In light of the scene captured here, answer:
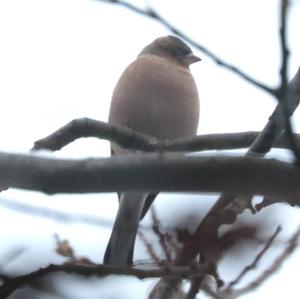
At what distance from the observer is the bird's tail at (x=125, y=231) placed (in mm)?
3328

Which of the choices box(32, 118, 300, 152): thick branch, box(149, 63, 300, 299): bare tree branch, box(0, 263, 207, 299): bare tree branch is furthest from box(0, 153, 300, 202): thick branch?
box(32, 118, 300, 152): thick branch

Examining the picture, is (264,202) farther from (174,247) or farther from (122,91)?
(122,91)

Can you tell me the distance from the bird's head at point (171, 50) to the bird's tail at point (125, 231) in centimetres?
152

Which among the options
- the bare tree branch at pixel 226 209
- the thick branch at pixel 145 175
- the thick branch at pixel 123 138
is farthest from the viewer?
the thick branch at pixel 123 138

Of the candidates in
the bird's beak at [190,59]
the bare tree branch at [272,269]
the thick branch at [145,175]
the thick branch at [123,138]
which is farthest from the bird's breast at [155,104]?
the thick branch at [145,175]

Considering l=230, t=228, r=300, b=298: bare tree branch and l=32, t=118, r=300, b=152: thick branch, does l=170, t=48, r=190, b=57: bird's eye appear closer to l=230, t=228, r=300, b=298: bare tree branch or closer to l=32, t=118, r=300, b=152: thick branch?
l=32, t=118, r=300, b=152: thick branch

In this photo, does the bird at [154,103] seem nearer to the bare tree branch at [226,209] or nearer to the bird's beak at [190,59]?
the bird's beak at [190,59]

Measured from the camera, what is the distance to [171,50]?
5289 mm

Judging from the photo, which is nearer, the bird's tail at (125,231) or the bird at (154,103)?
the bird's tail at (125,231)

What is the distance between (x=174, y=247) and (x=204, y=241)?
32cm

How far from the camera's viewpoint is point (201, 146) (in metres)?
3.05

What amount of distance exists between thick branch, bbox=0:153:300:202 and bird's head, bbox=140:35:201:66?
3.50 meters

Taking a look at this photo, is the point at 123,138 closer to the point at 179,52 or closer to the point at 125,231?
the point at 125,231

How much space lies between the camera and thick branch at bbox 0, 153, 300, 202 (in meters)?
1.61
